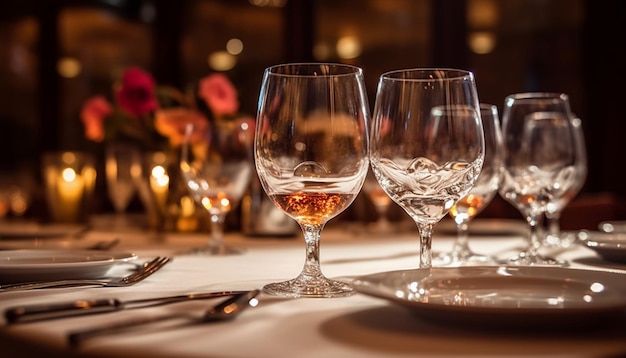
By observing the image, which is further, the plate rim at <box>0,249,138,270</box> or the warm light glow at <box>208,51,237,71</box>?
the warm light glow at <box>208,51,237,71</box>

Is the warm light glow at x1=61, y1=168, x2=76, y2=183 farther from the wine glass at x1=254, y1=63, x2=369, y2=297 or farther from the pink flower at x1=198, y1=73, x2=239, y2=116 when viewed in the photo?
the wine glass at x1=254, y1=63, x2=369, y2=297

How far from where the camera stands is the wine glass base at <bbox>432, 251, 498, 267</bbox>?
1128 millimetres

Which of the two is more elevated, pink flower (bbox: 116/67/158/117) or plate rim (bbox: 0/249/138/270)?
pink flower (bbox: 116/67/158/117)

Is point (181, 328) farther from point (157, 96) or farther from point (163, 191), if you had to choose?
point (157, 96)

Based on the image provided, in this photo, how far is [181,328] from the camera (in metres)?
0.60

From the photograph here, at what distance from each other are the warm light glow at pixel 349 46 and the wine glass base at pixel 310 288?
4.05 meters

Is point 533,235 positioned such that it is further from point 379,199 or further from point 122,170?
point 122,170

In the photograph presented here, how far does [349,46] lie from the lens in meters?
4.80

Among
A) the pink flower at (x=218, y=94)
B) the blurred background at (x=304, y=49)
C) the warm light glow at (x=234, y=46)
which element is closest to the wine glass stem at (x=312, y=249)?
the pink flower at (x=218, y=94)

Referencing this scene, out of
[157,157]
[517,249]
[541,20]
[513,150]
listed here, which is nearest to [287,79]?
[513,150]

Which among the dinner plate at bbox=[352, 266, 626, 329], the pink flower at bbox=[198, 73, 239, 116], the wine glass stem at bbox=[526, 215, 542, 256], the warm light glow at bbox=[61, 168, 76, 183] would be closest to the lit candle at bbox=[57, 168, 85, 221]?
the warm light glow at bbox=[61, 168, 76, 183]

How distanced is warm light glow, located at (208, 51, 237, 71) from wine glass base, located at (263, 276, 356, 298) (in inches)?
181

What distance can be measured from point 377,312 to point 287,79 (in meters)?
Answer: 0.31

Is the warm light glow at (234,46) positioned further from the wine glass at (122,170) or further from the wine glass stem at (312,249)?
the wine glass stem at (312,249)
